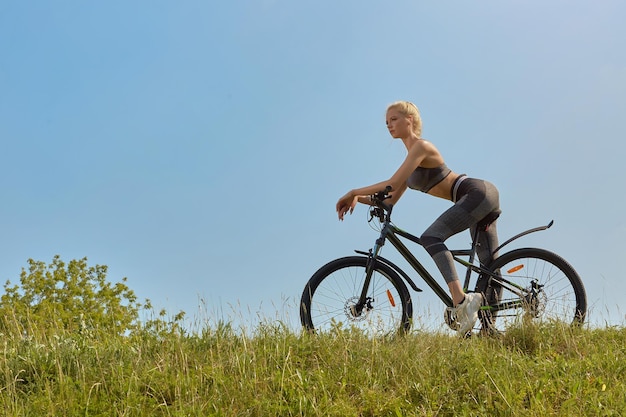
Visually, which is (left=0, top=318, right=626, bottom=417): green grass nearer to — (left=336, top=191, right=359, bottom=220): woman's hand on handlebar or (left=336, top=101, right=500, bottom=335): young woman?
(left=336, top=101, right=500, bottom=335): young woman

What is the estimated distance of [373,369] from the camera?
5703mm

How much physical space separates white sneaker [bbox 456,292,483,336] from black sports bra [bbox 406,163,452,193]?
1.46 meters

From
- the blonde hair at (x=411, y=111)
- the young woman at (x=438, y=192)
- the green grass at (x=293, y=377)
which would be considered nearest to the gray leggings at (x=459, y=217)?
the young woman at (x=438, y=192)

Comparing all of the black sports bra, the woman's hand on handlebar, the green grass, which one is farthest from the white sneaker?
the woman's hand on handlebar

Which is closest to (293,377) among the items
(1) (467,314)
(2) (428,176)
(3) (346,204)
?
(3) (346,204)

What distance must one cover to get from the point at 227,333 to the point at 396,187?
2.60m

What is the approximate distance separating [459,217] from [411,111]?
146 centimetres

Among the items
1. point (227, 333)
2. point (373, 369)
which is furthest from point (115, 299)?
point (373, 369)

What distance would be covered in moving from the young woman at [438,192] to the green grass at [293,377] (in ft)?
2.67

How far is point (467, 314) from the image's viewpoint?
7.55m

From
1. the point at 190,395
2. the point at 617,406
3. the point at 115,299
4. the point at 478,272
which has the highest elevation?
the point at 115,299

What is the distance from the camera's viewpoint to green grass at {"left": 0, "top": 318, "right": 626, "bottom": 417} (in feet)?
16.3

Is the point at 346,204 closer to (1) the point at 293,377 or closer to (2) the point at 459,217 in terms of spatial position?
(2) the point at 459,217

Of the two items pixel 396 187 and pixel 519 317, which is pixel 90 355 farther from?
pixel 519 317
